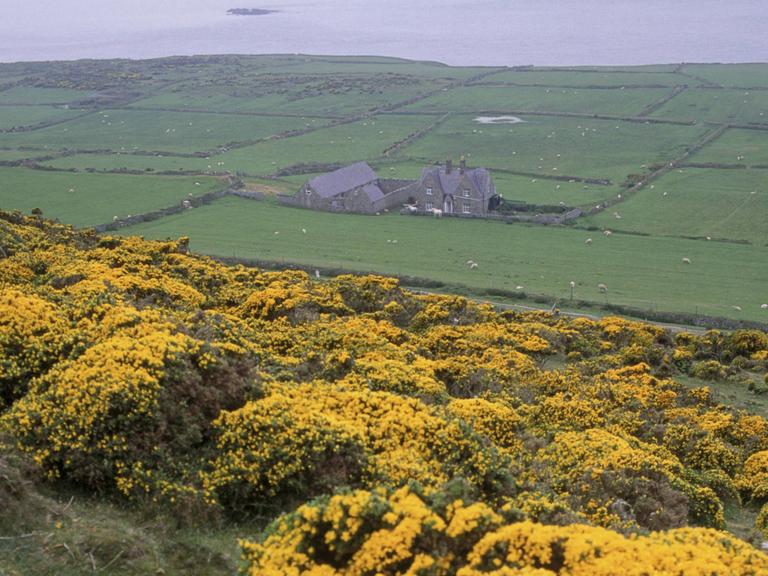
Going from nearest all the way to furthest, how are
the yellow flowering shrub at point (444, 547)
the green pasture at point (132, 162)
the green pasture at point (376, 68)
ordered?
the yellow flowering shrub at point (444, 547), the green pasture at point (132, 162), the green pasture at point (376, 68)

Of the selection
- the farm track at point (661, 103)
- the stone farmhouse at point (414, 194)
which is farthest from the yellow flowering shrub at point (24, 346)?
the farm track at point (661, 103)

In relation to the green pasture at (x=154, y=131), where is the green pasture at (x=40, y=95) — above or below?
above

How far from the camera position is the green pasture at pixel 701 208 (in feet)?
205

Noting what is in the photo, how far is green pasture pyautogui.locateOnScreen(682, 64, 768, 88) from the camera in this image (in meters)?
131

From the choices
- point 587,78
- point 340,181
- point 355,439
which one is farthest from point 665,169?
point 355,439

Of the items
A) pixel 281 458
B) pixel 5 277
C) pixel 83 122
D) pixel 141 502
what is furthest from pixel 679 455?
pixel 83 122

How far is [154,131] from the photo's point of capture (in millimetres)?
112062

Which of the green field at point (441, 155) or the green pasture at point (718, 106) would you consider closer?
the green field at point (441, 155)

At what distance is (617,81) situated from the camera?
138m

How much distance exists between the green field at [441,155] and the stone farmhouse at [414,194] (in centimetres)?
274

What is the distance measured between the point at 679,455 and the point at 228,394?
11805 millimetres

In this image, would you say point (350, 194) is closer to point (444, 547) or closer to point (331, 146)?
point (331, 146)

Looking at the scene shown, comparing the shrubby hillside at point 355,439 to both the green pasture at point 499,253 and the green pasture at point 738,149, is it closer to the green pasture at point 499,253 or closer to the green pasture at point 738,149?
the green pasture at point 499,253

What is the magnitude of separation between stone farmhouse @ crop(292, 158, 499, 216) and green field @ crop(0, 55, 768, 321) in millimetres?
2741
